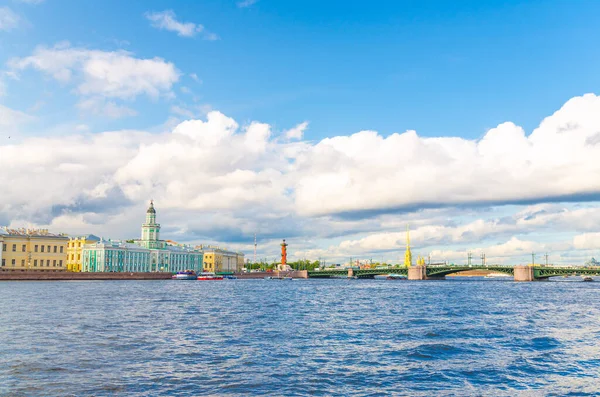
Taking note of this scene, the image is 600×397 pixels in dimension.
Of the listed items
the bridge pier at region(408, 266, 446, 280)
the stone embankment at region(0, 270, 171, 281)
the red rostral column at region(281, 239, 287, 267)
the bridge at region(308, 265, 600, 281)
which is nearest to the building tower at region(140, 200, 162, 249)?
the stone embankment at region(0, 270, 171, 281)

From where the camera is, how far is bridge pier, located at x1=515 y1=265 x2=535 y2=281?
117 meters

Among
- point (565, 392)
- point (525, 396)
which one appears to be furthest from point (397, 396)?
point (565, 392)

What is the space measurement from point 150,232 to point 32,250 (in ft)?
150

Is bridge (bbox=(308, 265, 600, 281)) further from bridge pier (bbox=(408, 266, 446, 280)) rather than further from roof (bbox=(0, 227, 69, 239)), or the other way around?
roof (bbox=(0, 227, 69, 239))

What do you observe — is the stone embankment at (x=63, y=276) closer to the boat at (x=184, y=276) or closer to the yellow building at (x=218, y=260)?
the boat at (x=184, y=276)

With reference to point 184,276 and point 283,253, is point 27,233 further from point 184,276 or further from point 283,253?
point 283,253

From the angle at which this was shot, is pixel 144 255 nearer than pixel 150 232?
Yes

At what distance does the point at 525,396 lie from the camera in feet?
45.5

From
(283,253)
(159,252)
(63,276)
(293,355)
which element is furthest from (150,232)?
(293,355)

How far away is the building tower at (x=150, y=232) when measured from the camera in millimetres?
151250

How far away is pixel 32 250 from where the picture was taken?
108625 mm

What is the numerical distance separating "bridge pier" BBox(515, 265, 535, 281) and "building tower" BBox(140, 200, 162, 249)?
9079 centimetres

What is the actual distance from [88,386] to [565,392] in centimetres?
1213

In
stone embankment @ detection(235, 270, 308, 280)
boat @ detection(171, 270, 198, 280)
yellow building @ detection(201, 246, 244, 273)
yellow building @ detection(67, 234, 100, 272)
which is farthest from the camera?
yellow building @ detection(201, 246, 244, 273)
